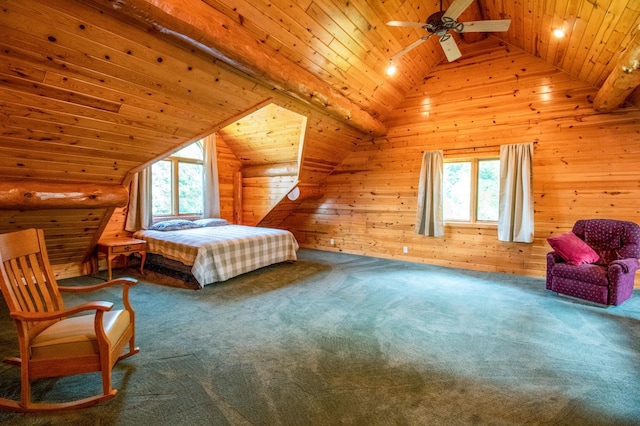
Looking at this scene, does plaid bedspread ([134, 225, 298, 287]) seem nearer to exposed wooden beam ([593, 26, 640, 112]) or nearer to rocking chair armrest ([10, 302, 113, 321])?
rocking chair armrest ([10, 302, 113, 321])

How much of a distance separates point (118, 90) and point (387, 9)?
2.83m

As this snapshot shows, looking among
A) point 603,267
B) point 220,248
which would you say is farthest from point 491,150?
point 220,248

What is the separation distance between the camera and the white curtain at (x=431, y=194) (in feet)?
17.0

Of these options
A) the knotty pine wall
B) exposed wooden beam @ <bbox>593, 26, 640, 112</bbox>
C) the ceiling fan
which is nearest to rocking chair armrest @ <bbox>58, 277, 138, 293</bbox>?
the ceiling fan

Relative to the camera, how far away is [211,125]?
3688 millimetres

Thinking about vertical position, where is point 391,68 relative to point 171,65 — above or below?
above

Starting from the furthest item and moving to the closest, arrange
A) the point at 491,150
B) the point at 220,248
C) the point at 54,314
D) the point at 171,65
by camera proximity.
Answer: the point at 491,150, the point at 220,248, the point at 171,65, the point at 54,314

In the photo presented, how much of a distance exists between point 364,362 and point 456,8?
9.16 feet

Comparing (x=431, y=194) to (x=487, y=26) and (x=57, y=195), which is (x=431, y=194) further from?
(x=57, y=195)

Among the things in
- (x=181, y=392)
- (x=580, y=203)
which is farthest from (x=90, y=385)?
(x=580, y=203)

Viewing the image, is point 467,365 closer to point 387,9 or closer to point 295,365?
point 295,365

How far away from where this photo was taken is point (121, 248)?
4.21 m

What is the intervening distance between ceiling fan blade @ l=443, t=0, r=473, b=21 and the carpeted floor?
265 cm

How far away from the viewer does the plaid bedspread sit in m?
3.96
